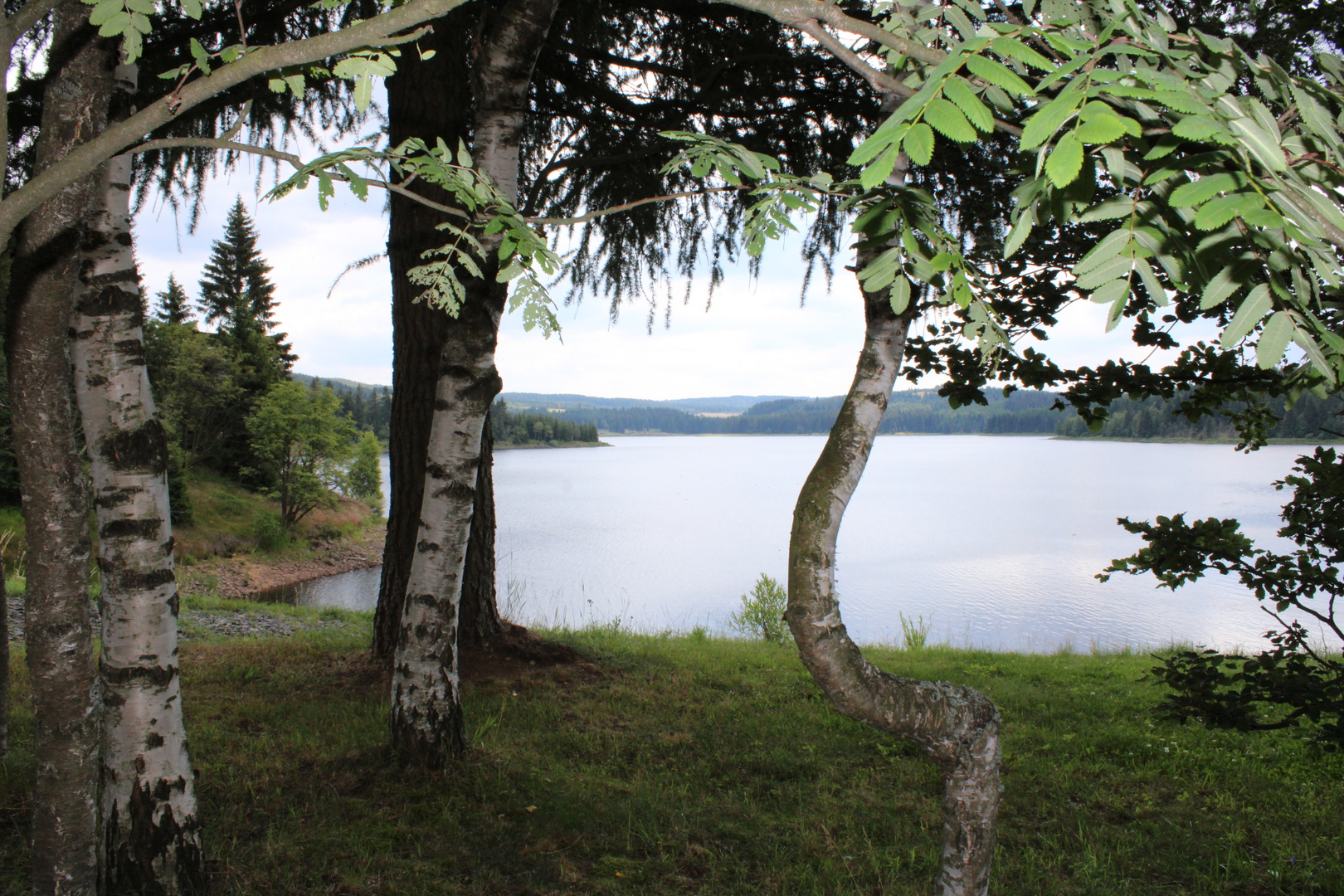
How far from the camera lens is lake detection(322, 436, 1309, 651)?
12.7m

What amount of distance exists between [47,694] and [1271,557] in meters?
4.37

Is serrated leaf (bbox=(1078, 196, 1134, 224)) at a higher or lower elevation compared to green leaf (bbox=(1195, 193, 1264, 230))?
higher

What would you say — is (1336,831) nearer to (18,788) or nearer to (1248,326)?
(1248,326)

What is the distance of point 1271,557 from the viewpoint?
9.61 ft

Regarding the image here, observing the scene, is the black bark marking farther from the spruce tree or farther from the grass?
the spruce tree

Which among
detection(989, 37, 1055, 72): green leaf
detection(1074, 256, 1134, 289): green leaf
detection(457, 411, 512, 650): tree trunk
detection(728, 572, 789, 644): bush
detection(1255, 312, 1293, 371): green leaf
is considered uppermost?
detection(989, 37, 1055, 72): green leaf

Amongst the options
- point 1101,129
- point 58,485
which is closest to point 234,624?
point 58,485

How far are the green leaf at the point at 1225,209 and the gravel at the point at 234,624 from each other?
948 cm

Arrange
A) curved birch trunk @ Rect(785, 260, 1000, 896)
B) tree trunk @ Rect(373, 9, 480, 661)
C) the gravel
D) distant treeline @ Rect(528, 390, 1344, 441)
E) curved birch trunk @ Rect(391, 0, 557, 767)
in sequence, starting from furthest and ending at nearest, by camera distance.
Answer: distant treeline @ Rect(528, 390, 1344, 441), the gravel, tree trunk @ Rect(373, 9, 480, 661), curved birch trunk @ Rect(391, 0, 557, 767), curved birch trunk @ Rect(785, 260, 1000, 896)

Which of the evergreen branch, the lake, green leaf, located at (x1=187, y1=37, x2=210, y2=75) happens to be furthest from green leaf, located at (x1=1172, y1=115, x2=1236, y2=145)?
the lake

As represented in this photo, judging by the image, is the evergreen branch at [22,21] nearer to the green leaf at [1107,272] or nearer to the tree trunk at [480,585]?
the green leaf at [1107,272]

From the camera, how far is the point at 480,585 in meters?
5.15

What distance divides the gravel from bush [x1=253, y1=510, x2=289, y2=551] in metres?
14.4

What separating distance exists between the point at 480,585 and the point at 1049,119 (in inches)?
195
